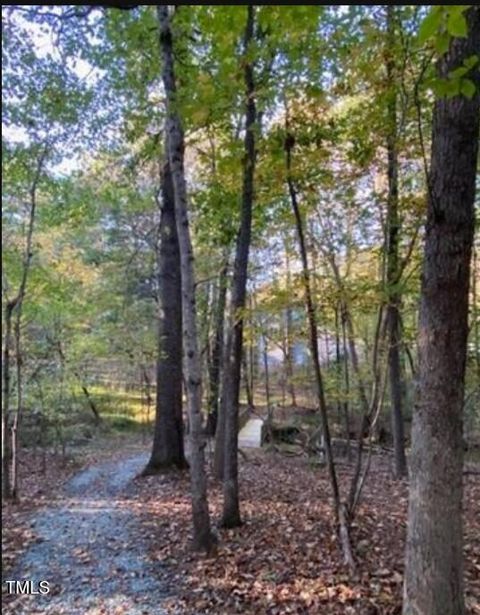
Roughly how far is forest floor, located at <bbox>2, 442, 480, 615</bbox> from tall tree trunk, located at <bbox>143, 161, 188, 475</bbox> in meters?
0.73

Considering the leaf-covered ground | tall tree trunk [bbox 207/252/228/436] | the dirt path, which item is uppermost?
tall tree trunk [bbox 207/252/228/436]

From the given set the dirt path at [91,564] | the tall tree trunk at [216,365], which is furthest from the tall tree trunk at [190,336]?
the tall tree trunk at [216,365]

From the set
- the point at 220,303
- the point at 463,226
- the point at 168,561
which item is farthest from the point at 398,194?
the point at 220,303

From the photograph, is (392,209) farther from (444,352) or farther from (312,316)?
(444,352)

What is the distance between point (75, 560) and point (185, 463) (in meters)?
3.55

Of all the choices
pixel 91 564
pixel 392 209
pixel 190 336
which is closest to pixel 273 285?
pixel 392 209

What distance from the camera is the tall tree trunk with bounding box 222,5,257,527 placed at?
465 cm

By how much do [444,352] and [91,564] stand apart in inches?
129

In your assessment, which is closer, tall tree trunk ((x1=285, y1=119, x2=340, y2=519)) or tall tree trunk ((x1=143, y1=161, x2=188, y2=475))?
tall tree trunk ((x1=285, y1=119, x2=340, y2=519))

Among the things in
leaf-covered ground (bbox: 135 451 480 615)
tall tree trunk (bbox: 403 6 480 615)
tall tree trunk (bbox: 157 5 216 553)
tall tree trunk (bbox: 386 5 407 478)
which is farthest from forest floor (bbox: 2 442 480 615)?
tall tree trunk (bbox: 386 5 407 478)

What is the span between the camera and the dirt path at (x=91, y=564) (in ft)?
11.2

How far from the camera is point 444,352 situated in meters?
2.73

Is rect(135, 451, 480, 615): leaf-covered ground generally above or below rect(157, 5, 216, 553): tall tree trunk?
below

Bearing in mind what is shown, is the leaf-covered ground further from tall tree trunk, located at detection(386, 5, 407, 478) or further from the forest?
tall tree trunk, located at detection(386, 5, 407, 478)
